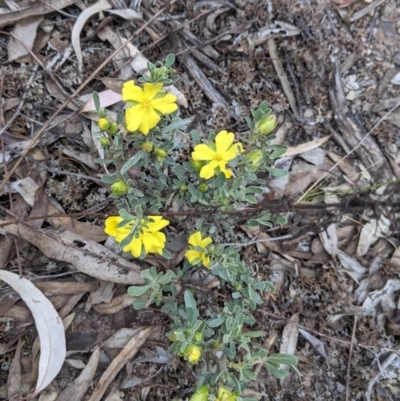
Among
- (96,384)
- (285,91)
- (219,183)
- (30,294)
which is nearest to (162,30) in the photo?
(285,91)

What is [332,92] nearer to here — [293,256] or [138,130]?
[293,256]

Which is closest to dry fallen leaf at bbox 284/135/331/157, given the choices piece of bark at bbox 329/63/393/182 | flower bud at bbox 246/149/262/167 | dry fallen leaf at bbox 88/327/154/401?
piece of bark at bbox 329/63/393/182

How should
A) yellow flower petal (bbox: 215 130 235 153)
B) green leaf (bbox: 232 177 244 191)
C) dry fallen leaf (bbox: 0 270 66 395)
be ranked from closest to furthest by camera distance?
yellow flower petal (bbox: 215 130 235 153), green leaf (bbox: 232 177 244 191), dry fallen leaf (bbox: 0 270 66 395)

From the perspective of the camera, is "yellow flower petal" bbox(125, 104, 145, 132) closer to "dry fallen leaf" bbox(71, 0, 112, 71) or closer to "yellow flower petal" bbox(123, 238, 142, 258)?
"yellow flower petal" bbox(123, 238, 142, 258)

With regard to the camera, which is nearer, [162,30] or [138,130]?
[138,130]

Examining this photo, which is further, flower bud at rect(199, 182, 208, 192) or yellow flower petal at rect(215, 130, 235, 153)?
flower bud at rect(199, 182, 208, 192)

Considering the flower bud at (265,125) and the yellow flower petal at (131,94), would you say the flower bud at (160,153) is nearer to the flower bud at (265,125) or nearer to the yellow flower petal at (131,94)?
the yellow flower petal at (131,94)

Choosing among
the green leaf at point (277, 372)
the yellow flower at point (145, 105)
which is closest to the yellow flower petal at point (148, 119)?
the yellow flower at point (145, 105)
